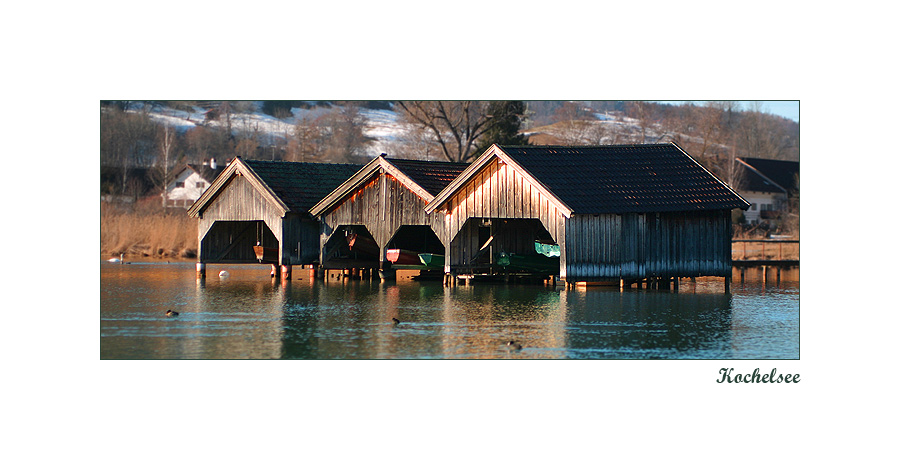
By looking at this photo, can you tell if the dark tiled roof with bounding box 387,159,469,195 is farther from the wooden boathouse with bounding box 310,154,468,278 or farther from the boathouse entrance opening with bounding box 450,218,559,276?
the boathouse entrance opening with bounding box 450,218,559,276

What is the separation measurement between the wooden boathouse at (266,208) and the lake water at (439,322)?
2.51m

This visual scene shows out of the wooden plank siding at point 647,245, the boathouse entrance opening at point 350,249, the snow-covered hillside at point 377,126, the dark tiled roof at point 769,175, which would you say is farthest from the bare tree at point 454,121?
the wooden plank siding at point 647,245

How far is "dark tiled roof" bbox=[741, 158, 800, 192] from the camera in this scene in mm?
67750

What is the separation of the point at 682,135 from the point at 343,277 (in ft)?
118

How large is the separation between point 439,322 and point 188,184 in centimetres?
5217

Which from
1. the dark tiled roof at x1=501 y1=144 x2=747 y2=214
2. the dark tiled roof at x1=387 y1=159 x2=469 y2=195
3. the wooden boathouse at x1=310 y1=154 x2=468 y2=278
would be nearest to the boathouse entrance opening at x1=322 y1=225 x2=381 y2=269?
the wooden boathouse at x1=310 y1=154 x2=468 y2=278

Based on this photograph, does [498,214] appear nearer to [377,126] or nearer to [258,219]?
[258,219]

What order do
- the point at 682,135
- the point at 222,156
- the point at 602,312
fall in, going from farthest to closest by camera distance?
the point at 222,156 → the point at 682,135 → the point at 602,312

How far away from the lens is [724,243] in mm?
39812

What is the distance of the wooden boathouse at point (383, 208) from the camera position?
136 feet

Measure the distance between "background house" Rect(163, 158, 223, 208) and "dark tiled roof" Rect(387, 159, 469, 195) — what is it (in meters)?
34.0

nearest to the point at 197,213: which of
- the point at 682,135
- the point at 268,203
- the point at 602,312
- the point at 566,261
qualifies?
the point at 268,203

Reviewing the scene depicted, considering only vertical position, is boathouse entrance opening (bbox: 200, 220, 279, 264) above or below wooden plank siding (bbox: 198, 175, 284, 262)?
below

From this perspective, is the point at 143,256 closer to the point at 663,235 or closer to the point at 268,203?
the point at 268,203
